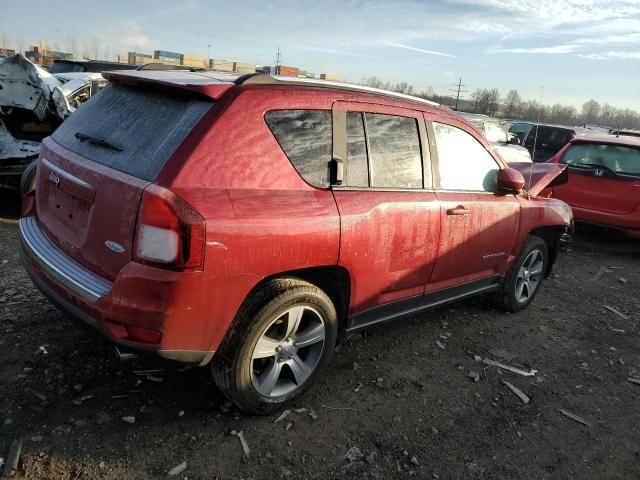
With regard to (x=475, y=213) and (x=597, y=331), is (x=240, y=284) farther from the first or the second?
(x=597, y=331)

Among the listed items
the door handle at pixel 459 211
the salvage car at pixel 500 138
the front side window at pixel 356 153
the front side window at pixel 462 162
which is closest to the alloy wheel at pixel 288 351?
the front side window at pixel 356 153

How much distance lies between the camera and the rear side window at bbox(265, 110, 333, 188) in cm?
274

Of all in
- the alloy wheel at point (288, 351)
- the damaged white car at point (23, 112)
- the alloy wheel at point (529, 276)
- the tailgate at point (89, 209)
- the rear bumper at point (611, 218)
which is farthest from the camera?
the rear bumper at point (611, 218)

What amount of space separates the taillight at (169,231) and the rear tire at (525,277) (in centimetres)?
327

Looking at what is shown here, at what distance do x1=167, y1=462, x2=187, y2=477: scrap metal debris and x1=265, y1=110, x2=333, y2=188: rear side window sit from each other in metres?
1.55

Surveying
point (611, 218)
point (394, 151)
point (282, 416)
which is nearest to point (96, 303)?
point (282, 416)

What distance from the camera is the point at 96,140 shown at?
2.79 metres

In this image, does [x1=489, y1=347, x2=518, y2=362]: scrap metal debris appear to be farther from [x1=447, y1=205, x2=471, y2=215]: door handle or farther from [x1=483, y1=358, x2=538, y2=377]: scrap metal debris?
[x1=447, y1=205, x2=471, y2=215]: door handle

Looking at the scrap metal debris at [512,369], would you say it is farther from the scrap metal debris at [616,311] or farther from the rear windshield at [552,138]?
the rear windshield at [552,138]

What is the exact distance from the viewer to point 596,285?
608 centimetres

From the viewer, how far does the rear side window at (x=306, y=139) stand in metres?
2.74

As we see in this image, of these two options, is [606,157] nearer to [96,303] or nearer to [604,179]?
[604,179]

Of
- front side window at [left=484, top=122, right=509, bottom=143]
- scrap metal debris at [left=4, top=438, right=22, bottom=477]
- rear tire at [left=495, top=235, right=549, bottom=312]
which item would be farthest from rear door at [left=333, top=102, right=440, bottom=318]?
front side window at [left=484, top=122, right=509, bottom=143]

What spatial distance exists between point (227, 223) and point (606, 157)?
7.20m
